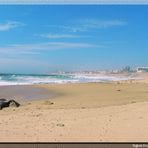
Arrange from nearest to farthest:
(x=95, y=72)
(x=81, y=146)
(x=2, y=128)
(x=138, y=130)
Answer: (x=81, y=146)
(x=138, y=130)
(x=2, y=128)
(x=95, y=72)

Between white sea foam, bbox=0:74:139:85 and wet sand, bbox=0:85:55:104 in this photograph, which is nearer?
wet sand, bbox=0:85:55:104

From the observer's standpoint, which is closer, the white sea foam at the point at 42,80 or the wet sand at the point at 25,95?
the wet sand at the point at 25,95

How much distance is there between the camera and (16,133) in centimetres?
649

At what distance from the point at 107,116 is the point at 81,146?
3276 millimetres

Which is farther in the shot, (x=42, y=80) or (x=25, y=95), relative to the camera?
(x=42, y=80)

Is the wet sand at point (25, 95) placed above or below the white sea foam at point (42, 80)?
below

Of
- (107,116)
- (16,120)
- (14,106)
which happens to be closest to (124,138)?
(107,116)

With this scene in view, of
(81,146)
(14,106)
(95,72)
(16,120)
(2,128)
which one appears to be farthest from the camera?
(95,72)

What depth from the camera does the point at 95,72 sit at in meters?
77.6

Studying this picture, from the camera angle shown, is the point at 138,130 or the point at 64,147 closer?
the point at 64,147

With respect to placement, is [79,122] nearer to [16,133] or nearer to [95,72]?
[16,133]

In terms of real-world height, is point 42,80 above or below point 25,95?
above

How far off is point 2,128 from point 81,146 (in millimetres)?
2595

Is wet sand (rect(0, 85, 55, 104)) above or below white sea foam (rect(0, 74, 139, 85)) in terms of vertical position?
below
